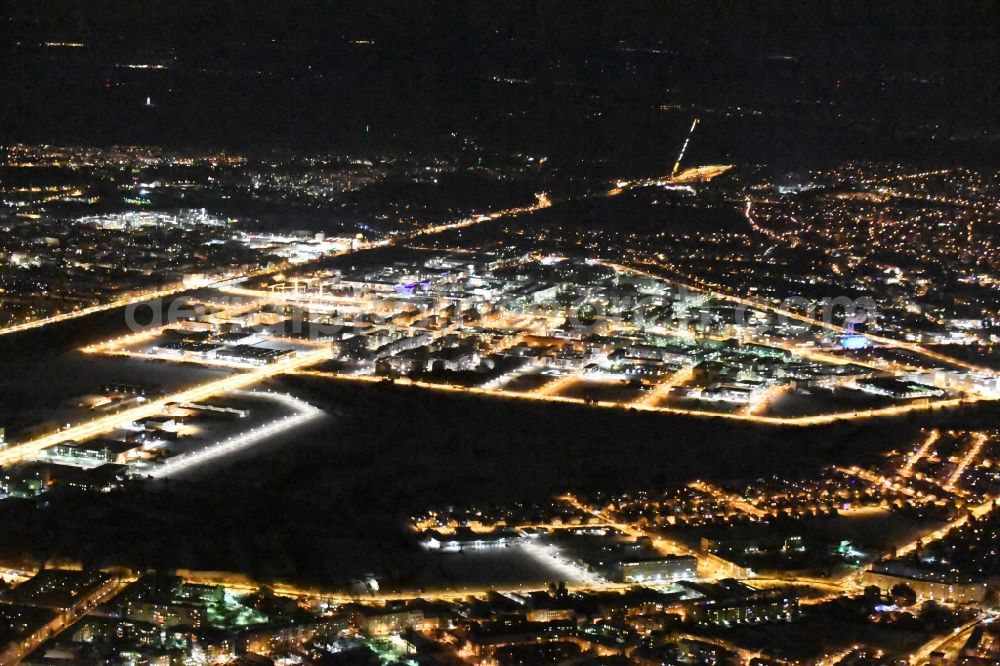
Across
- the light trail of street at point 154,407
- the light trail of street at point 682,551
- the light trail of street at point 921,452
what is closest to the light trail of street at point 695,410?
the light trail of street at point 154,407

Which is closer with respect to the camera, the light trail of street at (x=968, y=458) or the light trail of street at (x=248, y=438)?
the light trail of street at (x=248, y=438)

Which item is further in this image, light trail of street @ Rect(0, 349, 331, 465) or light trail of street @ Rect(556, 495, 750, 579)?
light trail of street @ Rect(0, 349, 331, 465)

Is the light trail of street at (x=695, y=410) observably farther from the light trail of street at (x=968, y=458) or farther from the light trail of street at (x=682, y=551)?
the light trail of street at (x=682, y=551)

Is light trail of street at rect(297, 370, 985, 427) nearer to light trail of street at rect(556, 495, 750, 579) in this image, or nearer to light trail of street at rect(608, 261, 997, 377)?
light trail of street at rect(608, 261, 997, 377)

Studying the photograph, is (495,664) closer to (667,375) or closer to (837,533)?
(837,533)

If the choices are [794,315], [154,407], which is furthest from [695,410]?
[794,315]

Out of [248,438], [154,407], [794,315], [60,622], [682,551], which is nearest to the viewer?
[60,622]

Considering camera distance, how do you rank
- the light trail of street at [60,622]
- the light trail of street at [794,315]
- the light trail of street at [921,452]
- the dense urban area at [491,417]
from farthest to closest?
the light trail of street at [794,315] → the light trail of street at [921,452] → the dense urban area at [491,417] → the light trail of street at [60,622]

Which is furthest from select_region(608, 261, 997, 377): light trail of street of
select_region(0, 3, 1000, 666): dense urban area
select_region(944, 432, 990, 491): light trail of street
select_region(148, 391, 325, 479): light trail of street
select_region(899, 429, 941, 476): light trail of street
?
select_region(148, 391, 325, 479): light trail of street

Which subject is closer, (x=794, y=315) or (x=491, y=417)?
(x=491, y=417)

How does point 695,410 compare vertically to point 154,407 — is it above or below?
below

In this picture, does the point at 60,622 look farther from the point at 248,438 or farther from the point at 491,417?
the point at 491,417
